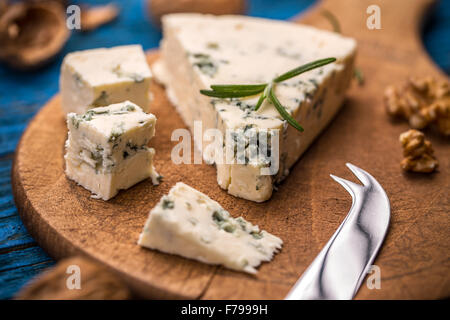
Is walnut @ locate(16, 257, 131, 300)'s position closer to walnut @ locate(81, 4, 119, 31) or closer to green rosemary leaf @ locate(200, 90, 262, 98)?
green rosemary leaf @ locate(200, 90, 262, 98)

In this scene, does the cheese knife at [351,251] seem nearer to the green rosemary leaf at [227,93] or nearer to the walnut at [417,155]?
the walnut at [417,155]

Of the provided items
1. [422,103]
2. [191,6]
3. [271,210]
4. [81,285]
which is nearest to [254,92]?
[271,210]

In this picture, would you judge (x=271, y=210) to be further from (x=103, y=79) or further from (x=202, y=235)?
(x=103, y=79)

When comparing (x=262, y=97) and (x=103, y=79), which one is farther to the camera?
(x=103, y=79)

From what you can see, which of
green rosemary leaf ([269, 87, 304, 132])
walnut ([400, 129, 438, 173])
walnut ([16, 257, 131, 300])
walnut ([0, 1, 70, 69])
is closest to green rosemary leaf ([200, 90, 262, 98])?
green rosemary leaf ([269, 87, 304, 132])

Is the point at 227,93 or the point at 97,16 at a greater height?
the point at 227,93

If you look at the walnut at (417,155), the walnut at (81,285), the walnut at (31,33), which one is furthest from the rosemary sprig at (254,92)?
the walnut at (31,33)
